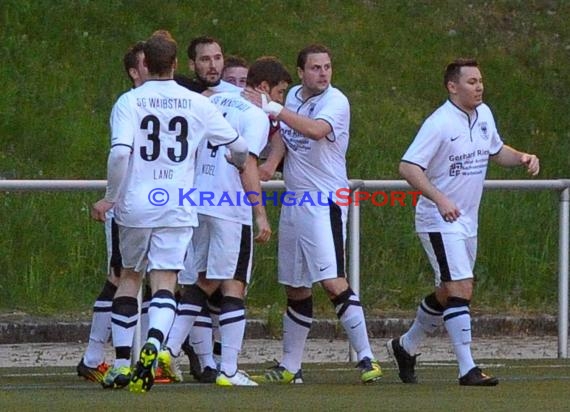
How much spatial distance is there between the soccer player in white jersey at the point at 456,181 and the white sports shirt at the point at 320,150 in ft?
1.75

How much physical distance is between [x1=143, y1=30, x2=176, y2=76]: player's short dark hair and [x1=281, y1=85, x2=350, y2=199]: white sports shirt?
1421 millimetres

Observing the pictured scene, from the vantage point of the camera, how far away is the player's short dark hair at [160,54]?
416 inches

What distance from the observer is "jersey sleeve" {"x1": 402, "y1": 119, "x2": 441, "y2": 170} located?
37.8ft

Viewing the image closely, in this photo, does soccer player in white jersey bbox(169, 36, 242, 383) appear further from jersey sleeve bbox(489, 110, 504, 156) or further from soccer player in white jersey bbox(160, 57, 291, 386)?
jersey sleeve bbox(489, 110, 504, 156)

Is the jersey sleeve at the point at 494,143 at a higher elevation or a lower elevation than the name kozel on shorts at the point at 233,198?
higher

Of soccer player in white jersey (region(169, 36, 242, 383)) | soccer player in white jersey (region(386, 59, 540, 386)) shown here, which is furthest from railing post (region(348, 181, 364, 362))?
soccer player in white jersey (region(386, 59, 540, 386))

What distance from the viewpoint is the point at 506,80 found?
2483cm

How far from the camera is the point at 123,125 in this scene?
10.5 m

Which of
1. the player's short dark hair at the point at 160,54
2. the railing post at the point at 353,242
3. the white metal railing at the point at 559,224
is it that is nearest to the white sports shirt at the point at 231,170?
the player's short dark hair at the point at 160,54

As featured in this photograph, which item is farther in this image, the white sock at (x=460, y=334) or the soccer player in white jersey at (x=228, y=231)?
the soccer player in white jersey at (x=228, y=231)

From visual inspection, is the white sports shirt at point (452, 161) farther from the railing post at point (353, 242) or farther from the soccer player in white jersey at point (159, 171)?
the railing post at point (353, 242)

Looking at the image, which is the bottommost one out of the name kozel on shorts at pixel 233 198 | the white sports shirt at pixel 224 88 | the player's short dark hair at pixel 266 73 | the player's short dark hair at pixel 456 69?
the name kozel on shorts at pixel 233 198

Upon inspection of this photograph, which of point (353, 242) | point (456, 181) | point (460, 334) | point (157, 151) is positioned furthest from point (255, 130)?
point (353, 242)

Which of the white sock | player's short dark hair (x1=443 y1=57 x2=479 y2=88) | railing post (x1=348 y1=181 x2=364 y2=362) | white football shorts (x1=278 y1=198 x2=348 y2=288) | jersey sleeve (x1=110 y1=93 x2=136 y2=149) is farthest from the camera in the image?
railing post (x1=348 y1=181 x2=364 y2=362)
